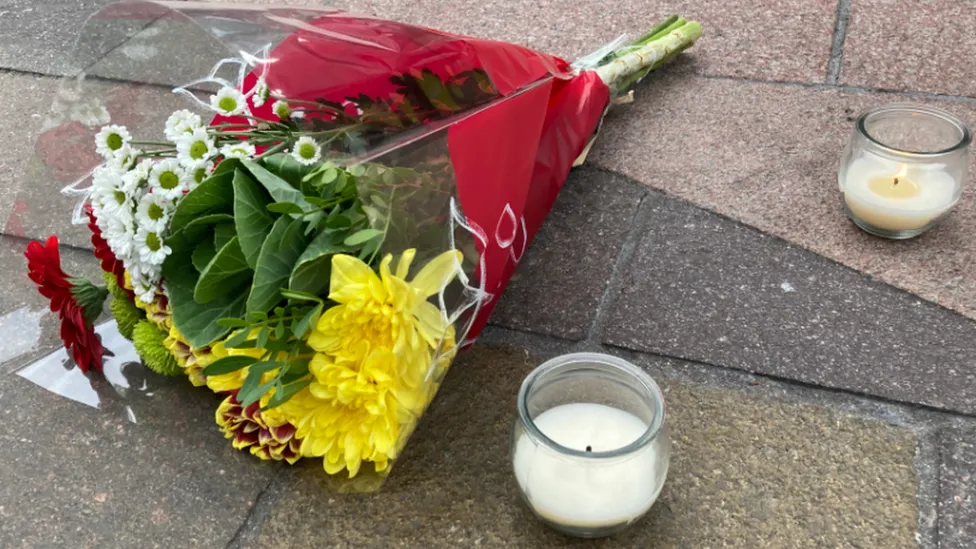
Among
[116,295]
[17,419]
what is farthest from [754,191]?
[17,419]

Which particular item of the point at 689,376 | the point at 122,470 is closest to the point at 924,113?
the point at 689,376

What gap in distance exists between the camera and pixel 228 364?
1395 millimetres

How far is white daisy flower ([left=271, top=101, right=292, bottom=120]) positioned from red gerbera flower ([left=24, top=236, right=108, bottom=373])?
1.49 ft

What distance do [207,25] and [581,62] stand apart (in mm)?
1030

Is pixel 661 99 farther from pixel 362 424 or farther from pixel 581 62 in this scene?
pixel 362 424

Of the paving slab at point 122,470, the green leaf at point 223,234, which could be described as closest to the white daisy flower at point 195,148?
the green leaf at point 223,234

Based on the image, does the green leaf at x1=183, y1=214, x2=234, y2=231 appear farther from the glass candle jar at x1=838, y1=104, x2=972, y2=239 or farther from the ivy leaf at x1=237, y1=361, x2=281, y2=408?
the glass candle jar at x1=838, y1=104, x2=972, y2=239

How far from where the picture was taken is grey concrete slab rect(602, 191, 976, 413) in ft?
5.50

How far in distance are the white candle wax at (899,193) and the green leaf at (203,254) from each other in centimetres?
127

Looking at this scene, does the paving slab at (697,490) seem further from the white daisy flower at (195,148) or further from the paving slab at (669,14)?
the paving slab at (669,14)

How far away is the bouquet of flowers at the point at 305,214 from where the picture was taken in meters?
1.38

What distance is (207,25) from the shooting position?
1.60 m

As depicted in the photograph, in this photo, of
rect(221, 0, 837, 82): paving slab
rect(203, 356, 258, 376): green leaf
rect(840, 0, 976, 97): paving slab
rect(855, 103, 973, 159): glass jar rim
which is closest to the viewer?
rect(203, 356, 258, 376): green leaf

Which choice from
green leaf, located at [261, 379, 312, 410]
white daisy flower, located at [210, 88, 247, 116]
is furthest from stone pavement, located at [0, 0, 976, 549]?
white daisy flower, located at [210, 88, 247, 116]
